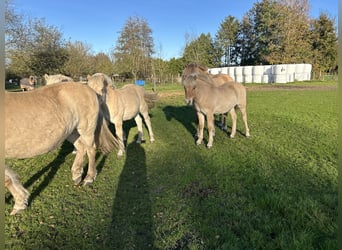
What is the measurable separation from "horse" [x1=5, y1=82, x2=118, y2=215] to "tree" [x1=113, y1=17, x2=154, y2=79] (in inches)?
1164

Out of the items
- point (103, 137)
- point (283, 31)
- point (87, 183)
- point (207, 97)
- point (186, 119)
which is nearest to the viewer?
point (87, 183)

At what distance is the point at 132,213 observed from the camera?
3.17m

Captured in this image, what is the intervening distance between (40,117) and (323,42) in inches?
1659

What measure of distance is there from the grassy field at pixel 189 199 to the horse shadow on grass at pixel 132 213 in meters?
0.01

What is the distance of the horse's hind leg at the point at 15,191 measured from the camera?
125 inches

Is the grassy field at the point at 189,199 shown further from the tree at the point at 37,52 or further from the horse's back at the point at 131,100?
the tree at the point at 37,52

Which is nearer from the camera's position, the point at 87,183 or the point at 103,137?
the point at 87,183

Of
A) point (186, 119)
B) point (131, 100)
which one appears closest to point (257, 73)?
point (186, 119)

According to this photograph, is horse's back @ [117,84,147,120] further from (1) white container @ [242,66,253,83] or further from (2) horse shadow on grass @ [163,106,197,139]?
(1) white container @ [242,66,253,83]

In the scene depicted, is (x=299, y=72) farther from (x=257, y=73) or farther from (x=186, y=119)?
(x=186, y=119)

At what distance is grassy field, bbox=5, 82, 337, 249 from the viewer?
2.62 meters

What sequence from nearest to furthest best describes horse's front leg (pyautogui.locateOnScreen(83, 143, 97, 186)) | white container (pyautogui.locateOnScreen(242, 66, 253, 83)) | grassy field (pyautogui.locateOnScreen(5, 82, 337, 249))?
1. grassy field (pyautogui.locateOnScreen(5, 82, 337, 249))
2. horse's front leg (pyautogui.locateOnScreen(83, 143, 97, 186))
3. white container (pyautogui.locateOnScreen(242, 66, 253, 83))

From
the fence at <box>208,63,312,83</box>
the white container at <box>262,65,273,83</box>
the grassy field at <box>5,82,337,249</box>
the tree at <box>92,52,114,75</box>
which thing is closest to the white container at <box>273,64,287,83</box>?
the fence at <box>208,63,312,83</box>

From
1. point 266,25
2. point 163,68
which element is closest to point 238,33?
point 266,25
